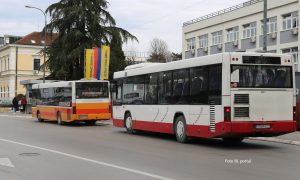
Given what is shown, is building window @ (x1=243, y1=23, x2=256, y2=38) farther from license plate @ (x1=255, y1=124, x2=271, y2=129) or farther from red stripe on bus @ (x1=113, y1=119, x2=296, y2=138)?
license plate @ (x1=255, y1=124, x2=271, y2=129)

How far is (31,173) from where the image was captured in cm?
1023

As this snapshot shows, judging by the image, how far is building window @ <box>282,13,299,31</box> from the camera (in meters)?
47.9

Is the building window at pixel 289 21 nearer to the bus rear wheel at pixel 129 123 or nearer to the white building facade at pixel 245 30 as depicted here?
the white building facade at pixel 245 30

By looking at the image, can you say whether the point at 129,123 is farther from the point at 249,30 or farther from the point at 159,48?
the point at 159,48

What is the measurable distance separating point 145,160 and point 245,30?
45839 millimetres

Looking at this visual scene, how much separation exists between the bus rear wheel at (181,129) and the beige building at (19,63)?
261 feet

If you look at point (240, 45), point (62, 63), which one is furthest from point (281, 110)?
point (240, 45)

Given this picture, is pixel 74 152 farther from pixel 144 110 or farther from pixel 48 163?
pixel 144 110

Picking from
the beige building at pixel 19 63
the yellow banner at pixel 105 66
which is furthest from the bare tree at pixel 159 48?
the yellow banner at pixel 105 66

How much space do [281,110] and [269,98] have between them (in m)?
0.54

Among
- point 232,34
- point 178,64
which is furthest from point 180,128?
point 232,34

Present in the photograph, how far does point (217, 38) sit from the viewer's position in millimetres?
61906

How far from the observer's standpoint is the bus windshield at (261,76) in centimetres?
1463

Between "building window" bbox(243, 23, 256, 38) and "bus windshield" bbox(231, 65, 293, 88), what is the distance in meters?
39.9
